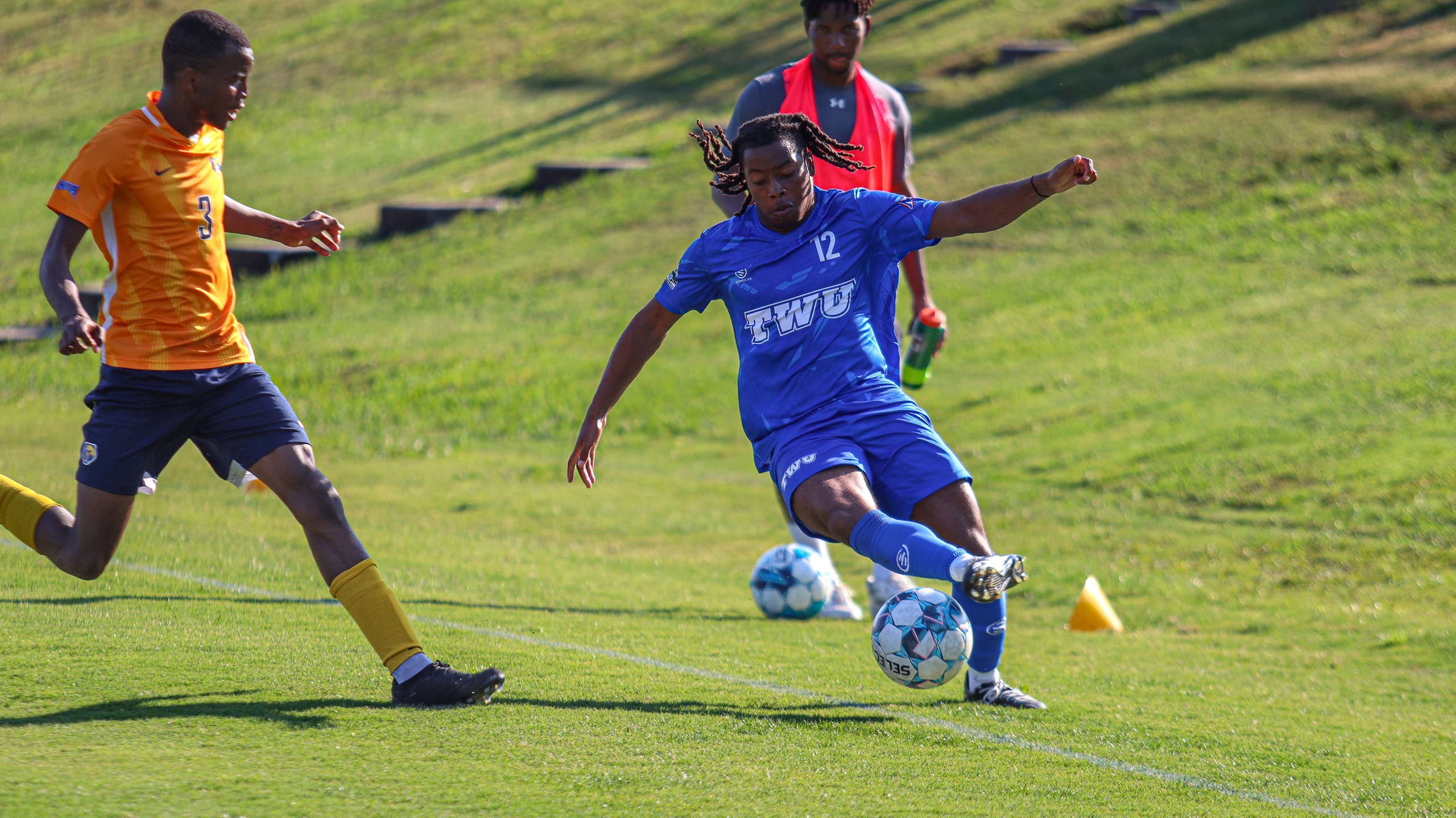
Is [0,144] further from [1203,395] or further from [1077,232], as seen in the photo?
[1203,395]

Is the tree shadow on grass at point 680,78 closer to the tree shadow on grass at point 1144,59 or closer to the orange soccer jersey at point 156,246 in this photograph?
the tree shadow on grass at point 1144,59

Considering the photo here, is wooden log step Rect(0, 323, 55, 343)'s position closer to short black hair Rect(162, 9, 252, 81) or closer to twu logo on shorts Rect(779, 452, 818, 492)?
short black hair Rect(162, 9, 252, 81)

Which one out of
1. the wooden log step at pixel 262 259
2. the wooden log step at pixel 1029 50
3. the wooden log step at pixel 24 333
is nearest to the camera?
the wooden log step at pixel 24 333

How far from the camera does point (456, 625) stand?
648 centimetres

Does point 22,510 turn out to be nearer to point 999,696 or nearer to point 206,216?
point 206,216

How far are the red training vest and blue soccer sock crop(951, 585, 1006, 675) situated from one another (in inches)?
106

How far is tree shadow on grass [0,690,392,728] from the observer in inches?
176

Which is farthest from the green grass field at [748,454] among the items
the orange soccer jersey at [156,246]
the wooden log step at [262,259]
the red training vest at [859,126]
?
the red training vest at [859,126]

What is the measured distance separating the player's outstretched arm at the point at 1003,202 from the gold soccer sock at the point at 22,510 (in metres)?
3.55

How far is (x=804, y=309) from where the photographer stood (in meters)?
5.30

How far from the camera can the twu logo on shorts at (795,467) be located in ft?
16.8

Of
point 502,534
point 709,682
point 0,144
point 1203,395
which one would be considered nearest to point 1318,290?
point 1203,395

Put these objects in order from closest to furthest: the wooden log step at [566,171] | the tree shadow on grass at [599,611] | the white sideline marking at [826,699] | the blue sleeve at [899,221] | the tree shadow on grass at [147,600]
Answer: the white sideline marking at [826,699] → the blue sleeve at [899,221] → the tree shadow on grass at [147,600] → the tree shadow on grass at [599,611] → the wooden log step at [566,171]

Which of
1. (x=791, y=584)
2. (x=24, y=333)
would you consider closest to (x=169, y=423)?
(x=791, y=584)
